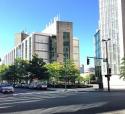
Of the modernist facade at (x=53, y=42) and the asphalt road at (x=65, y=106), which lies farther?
the modernist facade at (x=53, y=42)

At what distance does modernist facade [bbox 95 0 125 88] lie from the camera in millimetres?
79406

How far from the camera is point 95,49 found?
357 ft

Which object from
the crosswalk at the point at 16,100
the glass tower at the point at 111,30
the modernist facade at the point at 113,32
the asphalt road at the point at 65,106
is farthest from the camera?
the glass tower at the point at 111,30

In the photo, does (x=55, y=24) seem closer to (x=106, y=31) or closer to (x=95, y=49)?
(x=95, y=49)

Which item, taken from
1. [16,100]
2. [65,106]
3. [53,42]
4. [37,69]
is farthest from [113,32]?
[53,42]

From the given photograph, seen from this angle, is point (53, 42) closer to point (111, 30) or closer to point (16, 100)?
point (111, 30)

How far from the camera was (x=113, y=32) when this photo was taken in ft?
266

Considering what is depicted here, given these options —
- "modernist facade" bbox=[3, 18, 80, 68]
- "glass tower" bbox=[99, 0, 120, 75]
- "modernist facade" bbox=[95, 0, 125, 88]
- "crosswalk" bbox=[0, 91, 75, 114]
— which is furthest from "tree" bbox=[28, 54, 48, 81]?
"modernist facade" bbox=[3, 18, 80, 68]

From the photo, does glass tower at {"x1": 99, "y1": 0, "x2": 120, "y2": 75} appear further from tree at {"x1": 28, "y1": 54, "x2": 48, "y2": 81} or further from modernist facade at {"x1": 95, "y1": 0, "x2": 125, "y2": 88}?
tree at {"x1": 28, "y1": 54, "x2": 48, "y2": 81}

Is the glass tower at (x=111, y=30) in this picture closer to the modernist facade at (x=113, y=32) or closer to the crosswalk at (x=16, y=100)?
the modernist facade at (x=113, y=32)

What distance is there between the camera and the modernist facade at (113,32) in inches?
3126

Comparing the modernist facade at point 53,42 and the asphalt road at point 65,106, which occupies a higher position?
the modernist facade at point 53,42

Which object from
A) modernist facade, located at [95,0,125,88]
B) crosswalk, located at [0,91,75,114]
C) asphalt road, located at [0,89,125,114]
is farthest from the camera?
modernist facade, located at [95,0,125,88]

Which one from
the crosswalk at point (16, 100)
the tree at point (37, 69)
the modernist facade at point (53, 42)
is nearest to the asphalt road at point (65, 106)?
the crosswalk at point (16, 100)
